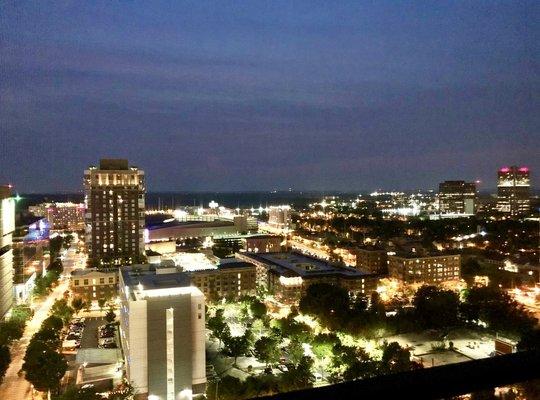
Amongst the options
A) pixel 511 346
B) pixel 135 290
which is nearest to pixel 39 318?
pixel 135 290

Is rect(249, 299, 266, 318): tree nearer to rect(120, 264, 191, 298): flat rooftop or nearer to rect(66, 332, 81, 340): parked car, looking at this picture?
rect(120, 264, 191, 298): flat rooftop

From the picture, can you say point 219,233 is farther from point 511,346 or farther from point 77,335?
point 511,346

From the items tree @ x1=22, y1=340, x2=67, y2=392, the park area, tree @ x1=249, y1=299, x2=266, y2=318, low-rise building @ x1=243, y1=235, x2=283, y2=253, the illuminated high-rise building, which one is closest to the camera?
tree @ x1=22, y1=340, x2=67, y2=392

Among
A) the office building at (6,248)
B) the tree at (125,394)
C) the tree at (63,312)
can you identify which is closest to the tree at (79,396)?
the tree at (125,394)

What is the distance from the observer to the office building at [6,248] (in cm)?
808

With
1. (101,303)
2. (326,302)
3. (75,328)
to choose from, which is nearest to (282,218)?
(101,303)

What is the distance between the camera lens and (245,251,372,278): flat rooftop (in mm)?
9461

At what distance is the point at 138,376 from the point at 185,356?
0.52 meters

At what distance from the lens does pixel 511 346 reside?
531 centimetres

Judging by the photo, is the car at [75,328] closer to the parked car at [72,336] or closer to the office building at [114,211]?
the parked car at [72,336]

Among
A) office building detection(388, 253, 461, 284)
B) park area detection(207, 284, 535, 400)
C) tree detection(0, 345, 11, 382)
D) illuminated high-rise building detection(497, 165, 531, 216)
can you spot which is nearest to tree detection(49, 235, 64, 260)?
park area detection(207, 284, 535, 400)

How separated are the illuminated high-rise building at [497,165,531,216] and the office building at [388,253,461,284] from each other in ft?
60.0

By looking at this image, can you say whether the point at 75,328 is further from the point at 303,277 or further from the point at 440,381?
the point at 440,381

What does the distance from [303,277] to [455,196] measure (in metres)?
24.0
